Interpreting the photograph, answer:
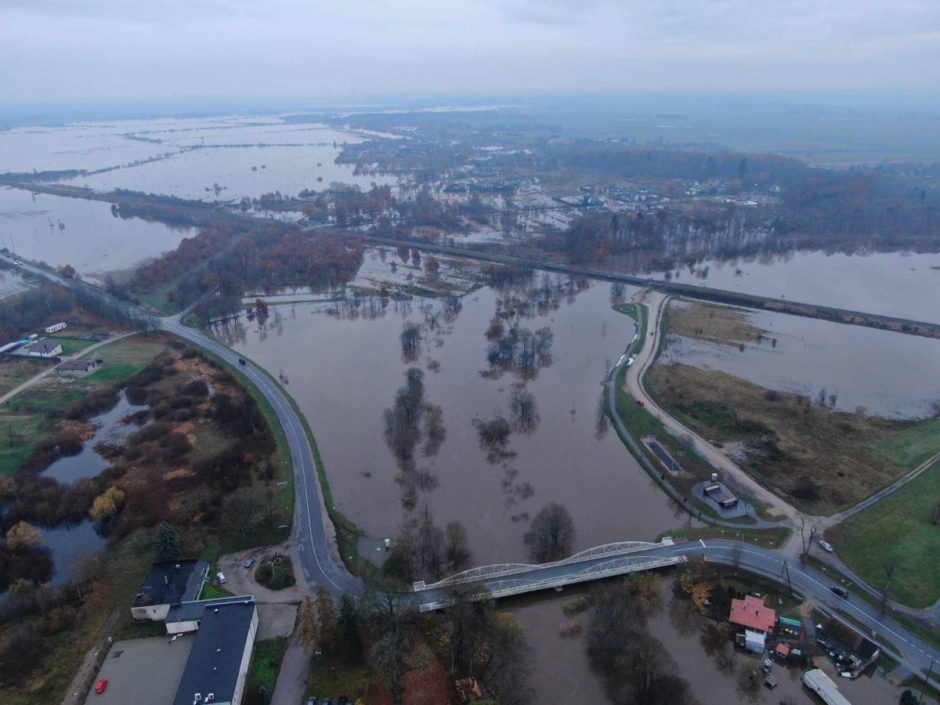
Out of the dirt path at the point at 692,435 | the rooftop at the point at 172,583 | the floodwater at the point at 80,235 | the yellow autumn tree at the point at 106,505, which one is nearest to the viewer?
the rooftop at the point at 172,583

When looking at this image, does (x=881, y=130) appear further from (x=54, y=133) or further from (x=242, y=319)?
(x=54, y=133)

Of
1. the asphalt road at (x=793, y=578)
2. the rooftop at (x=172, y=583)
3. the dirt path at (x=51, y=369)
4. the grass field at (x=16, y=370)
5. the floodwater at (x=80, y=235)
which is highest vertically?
the floodwater at (x=80, y=235)

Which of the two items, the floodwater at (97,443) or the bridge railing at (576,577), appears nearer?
the bridge railing at (576,577)

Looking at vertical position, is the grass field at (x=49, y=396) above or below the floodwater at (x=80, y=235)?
below

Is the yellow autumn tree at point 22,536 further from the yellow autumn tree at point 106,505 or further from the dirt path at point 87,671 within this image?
the dirt path at point 87,671

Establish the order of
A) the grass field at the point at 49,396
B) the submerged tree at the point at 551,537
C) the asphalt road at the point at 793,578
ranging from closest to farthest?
the asphalt road at the point at 793,578, the submerged tree at the point at 551,537, the grass field at the point at 49,396

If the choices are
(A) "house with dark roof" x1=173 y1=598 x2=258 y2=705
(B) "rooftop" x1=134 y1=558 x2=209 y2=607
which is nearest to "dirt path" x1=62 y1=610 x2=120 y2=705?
(B) "rooftop" x1=134 y1=558 x2=209 y2=607

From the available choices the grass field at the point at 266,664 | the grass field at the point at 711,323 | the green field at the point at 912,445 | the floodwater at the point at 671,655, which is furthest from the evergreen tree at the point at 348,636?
the grass field at the point at 711,323
